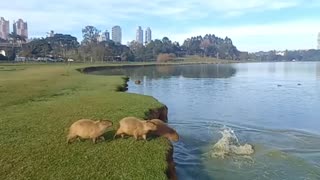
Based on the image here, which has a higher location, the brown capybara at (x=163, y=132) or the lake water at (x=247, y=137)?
the brown capybara at (x=163, y=132)

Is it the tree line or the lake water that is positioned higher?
the tree line

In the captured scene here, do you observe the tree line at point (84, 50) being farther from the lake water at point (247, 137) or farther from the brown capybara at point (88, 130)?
the brown capybara at point (88, 130)

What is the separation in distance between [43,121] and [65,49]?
482ft

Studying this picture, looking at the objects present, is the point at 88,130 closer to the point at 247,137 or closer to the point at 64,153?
the point at 64,153

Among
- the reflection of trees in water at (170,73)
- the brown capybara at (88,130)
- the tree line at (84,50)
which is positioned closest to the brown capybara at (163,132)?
the brown capybara at (88,130)

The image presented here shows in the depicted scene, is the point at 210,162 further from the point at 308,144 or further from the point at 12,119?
the point at 12,119

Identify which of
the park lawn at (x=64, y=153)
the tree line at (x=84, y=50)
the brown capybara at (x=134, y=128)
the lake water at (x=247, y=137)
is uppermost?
the tree line at (x=84, y=50)

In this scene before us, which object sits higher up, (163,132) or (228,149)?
(163,132)

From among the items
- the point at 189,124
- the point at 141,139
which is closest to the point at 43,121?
the point at 141,139

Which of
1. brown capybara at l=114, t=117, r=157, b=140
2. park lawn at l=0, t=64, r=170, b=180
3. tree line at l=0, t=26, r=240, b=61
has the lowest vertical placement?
park lawn at l=0, t=64, r=170, b=180

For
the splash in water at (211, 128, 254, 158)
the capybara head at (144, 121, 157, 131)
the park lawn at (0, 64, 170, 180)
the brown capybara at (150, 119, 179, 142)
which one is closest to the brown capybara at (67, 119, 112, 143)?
the park lawn at (0, 64, 170, 180)

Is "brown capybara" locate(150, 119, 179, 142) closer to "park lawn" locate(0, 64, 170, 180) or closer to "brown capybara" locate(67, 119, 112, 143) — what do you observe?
"park lawn" locate(0, 64, 170, 180)

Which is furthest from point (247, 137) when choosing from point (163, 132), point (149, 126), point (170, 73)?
point (170, 73)

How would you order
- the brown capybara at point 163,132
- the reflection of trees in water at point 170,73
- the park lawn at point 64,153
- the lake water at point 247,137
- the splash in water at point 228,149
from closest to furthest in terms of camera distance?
1. the park lawn at point 64,153
2. the lake water at point 247,137
3. the brown capybara at point 163,132
4. the splash in water at point 228,149
5. the reflection of trees in water at point 170,73
